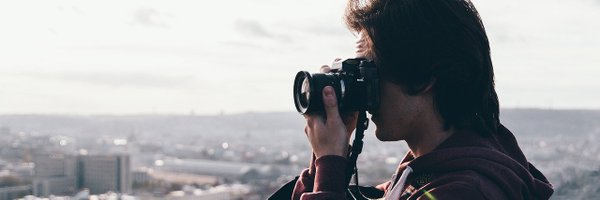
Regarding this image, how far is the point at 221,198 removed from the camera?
1151cm

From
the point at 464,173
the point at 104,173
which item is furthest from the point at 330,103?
the point at 104,173

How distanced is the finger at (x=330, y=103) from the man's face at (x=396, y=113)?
0.03 m

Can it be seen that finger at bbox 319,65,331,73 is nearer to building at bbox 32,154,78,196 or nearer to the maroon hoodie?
the maroon hoodie

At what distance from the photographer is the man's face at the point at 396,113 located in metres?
0.60

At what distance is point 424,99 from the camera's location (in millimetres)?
598

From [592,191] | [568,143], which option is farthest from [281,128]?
[592,191]

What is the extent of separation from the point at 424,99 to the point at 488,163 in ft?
0.24

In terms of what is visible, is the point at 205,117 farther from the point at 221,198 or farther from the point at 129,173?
the point at 221,198

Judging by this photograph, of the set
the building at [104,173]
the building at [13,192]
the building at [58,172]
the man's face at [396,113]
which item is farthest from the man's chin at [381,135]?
the building at [104,173]

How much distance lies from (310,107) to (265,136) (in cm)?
3909

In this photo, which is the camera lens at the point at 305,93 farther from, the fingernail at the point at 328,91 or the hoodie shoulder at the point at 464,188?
the hoodie shoulder at the point at 464,188

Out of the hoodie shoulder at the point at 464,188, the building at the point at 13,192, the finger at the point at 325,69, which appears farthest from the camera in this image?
the building at the point at 13,192

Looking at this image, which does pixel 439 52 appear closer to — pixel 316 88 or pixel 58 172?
pixel 316 88

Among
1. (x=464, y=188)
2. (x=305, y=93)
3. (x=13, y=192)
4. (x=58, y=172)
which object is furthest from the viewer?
(x=58, y=172)
